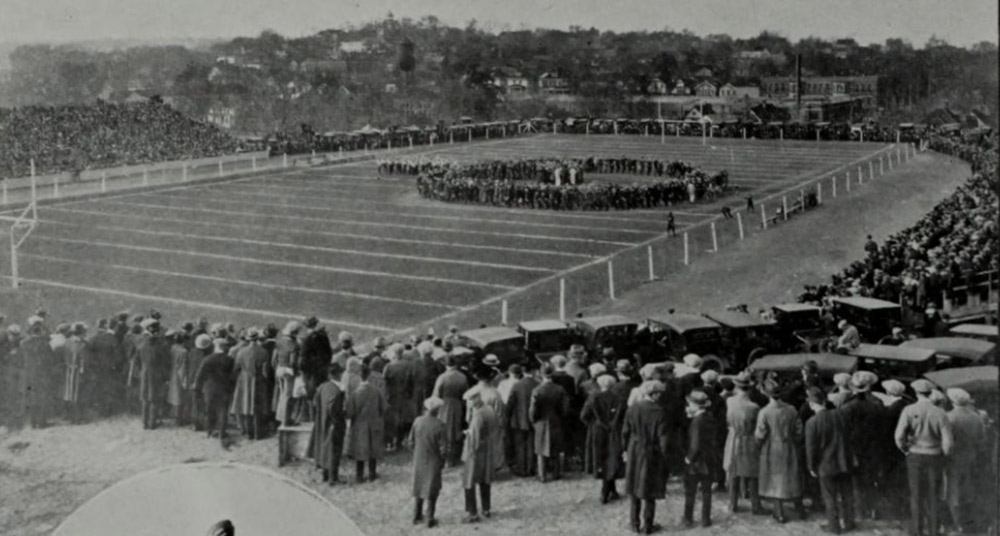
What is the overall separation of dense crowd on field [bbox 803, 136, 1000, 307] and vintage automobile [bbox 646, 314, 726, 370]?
3094 mm

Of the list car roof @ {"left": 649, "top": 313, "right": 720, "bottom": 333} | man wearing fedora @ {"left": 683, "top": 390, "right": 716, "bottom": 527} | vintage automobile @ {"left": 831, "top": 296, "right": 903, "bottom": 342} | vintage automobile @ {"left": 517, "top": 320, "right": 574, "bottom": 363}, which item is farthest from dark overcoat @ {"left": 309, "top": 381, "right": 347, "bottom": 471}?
vintage automobile @ {"left": 831, "top": 296, "right": 903, "bottom": 342}

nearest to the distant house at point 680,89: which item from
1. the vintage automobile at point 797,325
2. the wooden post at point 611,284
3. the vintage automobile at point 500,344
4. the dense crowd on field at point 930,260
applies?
the dense crowd on field at point 930,260

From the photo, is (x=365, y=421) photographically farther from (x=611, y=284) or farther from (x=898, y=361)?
(x=611, y=284)

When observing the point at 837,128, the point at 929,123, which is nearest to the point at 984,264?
the point at 929,123

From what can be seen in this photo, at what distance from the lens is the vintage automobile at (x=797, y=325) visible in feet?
45.1

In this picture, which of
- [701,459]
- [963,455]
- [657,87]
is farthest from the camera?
[657,87]

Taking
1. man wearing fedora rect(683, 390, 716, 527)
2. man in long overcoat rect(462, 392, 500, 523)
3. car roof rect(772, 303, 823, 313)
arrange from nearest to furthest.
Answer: man wearing fedora rect(683, 390, 716, 527) → man in long overcoat rect(462, 392, 500, 523) → car roof rect(772, 303, 823, 313)

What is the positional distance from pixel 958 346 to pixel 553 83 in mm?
54309

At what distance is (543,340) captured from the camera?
13.6 meters

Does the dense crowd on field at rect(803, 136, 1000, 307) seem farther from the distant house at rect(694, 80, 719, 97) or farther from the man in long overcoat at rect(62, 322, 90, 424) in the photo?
the distant house at rect(694, 80, 719, 97)

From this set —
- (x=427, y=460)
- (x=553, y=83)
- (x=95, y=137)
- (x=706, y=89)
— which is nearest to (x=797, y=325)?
(x=427, y=460)

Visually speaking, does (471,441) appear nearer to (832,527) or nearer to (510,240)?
(832,527)

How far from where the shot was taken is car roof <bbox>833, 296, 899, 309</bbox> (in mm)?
13641

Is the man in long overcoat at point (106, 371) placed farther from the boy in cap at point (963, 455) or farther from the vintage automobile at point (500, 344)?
the boy in cap at point (963, 455)
